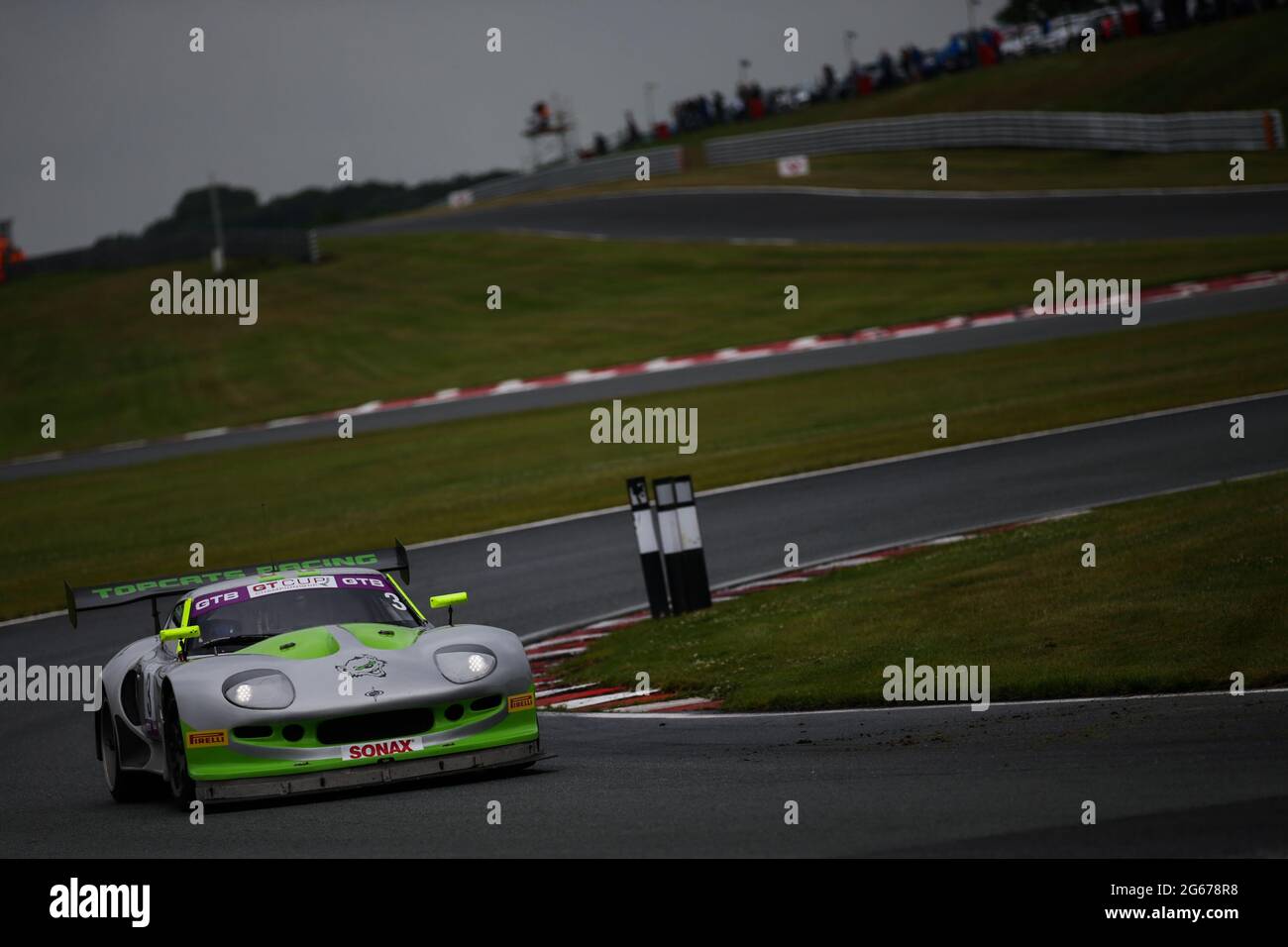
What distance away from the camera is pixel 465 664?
8133 millimetres

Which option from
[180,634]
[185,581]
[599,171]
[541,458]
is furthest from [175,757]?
[599,171]

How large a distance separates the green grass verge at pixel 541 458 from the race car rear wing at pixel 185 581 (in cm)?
819

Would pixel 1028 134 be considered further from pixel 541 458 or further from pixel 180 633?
pixel 180 633

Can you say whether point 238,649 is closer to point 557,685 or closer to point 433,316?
point 557,685

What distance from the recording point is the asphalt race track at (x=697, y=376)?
92.4 ft

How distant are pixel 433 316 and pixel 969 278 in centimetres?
1384

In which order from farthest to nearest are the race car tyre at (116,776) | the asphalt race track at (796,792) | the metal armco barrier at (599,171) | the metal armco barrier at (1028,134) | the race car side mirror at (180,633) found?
the metal armco barrier at (599,171) < the metal armco barrier at (1028,134) < the race car tyre at (116,776) < the race car side mirror at (180,633) < the asphalt race track at (796,792)

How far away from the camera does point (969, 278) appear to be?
36094 millimetres

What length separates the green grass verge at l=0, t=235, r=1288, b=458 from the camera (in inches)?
1340

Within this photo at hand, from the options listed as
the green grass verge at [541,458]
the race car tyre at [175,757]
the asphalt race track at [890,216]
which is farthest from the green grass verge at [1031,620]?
the asphalt race track at [890,216]

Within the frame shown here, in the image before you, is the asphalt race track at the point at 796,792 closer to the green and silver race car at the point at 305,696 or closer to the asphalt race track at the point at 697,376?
the green and silver race car at the point at 305,696

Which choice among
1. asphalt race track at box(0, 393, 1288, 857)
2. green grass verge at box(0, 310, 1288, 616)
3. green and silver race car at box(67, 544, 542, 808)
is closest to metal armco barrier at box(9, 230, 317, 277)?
green grass verge at box(0, 310, 1288, 616)

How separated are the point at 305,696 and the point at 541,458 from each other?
16276 mm

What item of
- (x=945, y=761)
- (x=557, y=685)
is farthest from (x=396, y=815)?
(x=557, y=685)
